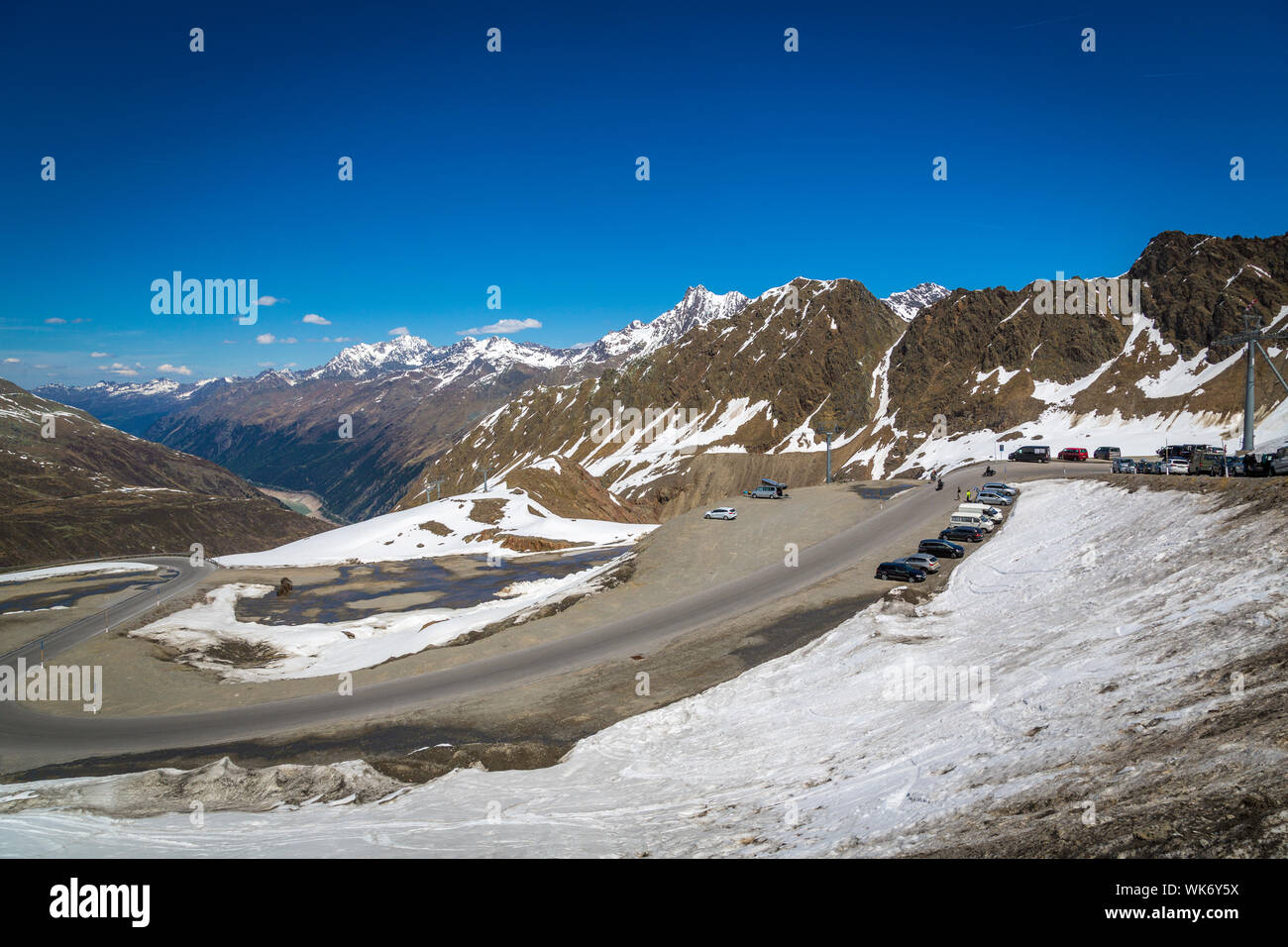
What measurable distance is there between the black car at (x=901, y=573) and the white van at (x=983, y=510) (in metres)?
13.4

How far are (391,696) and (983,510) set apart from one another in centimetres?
3966

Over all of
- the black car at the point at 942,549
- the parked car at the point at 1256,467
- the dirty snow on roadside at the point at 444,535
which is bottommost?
the dirty snow on roadside at the point at 444,535

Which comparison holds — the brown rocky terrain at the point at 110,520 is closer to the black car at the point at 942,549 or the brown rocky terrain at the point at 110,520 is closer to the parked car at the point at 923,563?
the parked car at the point at 923,563

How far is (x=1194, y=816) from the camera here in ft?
22.7

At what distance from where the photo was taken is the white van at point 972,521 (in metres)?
42.8

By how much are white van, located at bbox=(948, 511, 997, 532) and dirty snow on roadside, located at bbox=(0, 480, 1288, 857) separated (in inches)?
693

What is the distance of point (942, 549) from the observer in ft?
125

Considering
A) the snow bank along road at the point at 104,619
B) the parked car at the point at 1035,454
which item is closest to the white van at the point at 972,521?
the parked car at the point at 1035,454

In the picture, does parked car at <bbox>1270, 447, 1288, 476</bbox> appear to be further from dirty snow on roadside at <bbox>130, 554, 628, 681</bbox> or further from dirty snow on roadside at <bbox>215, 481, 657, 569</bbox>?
dirty snow on roadside at <bbox>215, 481, 657, 569</bbox>

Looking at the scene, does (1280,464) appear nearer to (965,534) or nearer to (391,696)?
(965,534)

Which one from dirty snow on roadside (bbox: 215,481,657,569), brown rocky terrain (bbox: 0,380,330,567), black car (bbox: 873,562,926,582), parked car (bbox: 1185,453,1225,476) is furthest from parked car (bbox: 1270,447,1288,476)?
brown rocky terrain (bbox: 0,380,330,567)

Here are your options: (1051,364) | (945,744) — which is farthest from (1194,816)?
(1051,364)
